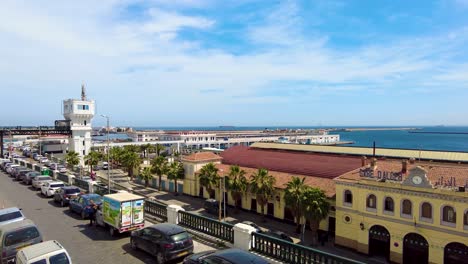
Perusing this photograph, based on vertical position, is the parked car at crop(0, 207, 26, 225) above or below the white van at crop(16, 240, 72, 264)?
below

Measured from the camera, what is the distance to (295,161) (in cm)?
5006

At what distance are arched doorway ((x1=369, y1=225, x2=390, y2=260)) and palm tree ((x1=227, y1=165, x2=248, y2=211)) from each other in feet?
59.6

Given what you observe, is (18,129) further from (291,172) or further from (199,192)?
(291,172)

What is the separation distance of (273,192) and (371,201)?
1451cm

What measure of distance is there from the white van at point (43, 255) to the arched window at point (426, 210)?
88.1 feet

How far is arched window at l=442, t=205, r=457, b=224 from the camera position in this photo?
82.7 feet

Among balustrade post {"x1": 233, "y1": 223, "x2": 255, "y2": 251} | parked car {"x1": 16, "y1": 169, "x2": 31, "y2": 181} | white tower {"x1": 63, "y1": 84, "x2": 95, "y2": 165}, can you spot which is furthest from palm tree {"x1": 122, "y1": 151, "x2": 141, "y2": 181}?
balustrade post {"x1": 233, "y1": 223, "x2": 255, "y2": 251}

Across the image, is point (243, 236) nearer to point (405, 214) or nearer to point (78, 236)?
point (78, 236)

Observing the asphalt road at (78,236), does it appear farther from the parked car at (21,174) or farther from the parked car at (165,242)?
the parked car at (21,174)

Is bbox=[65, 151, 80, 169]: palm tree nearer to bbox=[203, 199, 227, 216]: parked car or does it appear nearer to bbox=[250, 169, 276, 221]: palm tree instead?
bbox=[203, 199, 227, 216]: parked car

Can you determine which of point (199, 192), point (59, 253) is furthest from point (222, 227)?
point (199, 192)

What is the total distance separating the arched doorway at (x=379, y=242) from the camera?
1142 inches

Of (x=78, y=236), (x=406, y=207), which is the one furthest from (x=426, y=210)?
(x=78, y=236)

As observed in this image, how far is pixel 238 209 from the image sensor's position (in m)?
47.1
